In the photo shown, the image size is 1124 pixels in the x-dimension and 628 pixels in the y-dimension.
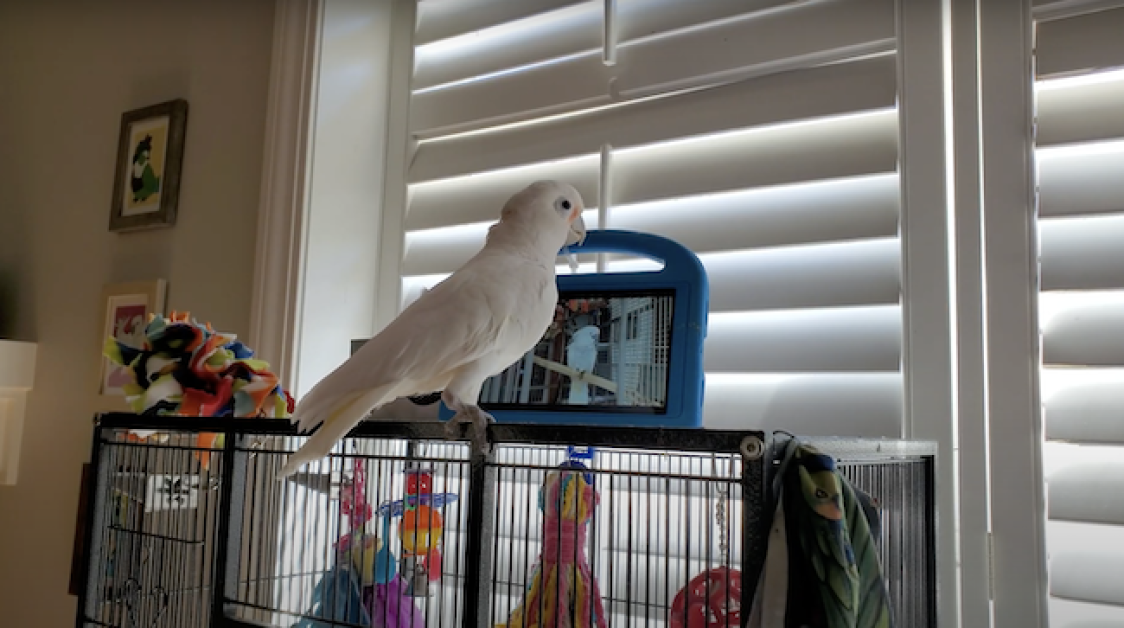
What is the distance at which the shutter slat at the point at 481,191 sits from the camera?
130 cm

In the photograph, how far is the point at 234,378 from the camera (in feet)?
3.47

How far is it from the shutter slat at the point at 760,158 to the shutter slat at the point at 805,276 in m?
0.09

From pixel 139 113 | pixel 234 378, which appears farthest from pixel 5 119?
pixel 234 378

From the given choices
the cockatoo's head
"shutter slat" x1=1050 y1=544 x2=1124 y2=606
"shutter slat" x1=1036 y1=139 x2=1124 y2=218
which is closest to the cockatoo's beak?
the cockatoo's head

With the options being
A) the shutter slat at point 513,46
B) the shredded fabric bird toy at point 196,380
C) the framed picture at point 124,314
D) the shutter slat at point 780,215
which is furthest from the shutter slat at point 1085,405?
the framed picture at point 124,314

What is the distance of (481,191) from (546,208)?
513mm

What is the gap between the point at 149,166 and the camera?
5.63 feet

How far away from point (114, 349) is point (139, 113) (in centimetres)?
Result: 87

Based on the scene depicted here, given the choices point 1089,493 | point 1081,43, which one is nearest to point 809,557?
point 1089,493

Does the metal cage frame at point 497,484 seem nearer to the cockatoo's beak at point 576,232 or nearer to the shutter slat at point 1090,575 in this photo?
the shutter slat at point 1090,575

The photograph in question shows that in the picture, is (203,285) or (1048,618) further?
(203,285)

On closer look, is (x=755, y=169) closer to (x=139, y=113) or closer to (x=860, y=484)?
(x=860, y=484)

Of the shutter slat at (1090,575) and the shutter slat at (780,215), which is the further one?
the shutter slat at (780,215)

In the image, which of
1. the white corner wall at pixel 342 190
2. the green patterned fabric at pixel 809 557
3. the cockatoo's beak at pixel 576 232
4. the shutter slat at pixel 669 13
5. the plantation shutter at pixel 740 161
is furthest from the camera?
the white corner wall at pixel 342 190
